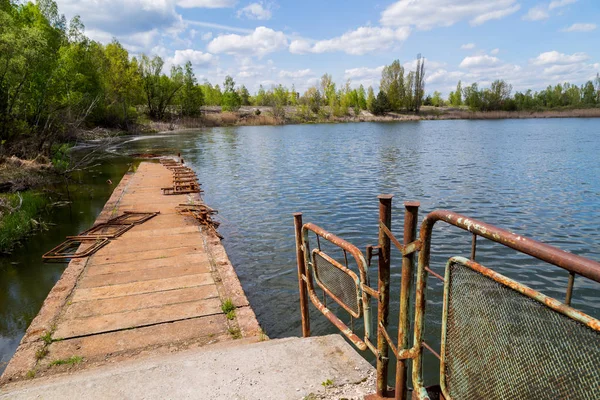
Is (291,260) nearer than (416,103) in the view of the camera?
Yes

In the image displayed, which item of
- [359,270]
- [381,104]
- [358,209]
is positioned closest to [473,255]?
[359,270]

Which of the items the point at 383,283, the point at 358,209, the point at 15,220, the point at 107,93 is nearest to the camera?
the point at 383,283

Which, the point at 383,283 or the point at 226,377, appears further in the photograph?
the point at 226,377

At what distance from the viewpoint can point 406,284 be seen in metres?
2.34

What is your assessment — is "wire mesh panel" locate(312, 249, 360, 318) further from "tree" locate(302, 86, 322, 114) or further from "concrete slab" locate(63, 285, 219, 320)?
"tree" locate(302, 86, 322, 114)

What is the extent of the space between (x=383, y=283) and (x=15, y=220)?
32.3ft

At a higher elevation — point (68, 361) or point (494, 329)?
point (494, 329)

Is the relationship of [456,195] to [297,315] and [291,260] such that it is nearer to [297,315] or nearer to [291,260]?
[291,260]

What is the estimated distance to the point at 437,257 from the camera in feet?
27.7

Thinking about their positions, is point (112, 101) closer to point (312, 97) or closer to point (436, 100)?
point (312, 97)

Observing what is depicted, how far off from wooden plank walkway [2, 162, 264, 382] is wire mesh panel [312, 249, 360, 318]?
1067 millimetres

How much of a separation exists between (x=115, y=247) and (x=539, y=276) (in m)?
7.86

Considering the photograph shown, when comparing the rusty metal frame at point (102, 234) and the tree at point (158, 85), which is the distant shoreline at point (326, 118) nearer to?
the tree at point (158, 85)

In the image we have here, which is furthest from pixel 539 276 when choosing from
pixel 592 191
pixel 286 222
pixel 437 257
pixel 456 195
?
pixel 592 191
